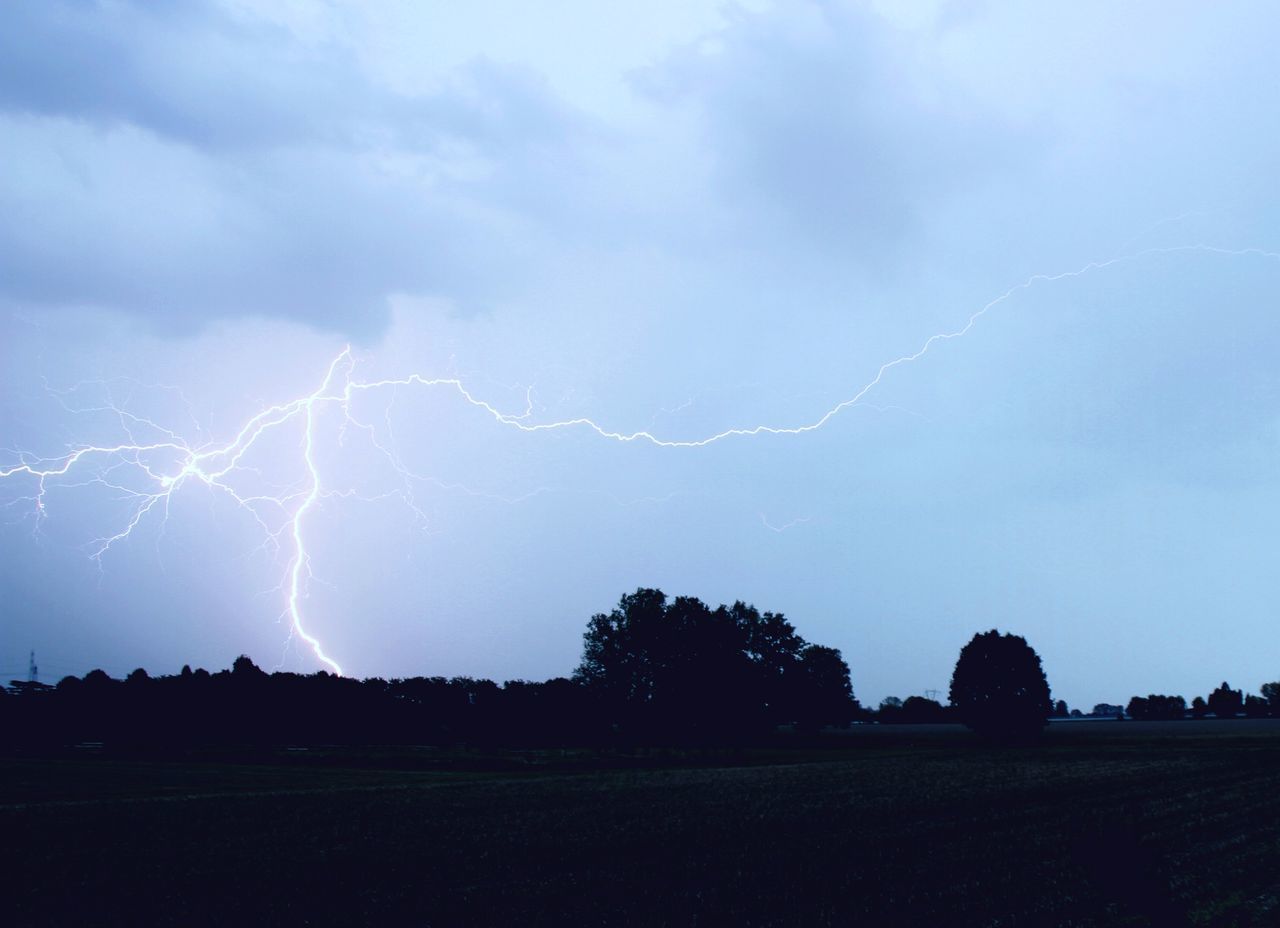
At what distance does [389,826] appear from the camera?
20938mm

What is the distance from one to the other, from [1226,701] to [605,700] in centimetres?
14211

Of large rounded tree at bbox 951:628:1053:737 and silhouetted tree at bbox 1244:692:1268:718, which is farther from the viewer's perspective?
silhouetted tree at bbox 1244:692:1268:718

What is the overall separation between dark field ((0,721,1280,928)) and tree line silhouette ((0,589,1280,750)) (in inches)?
2033

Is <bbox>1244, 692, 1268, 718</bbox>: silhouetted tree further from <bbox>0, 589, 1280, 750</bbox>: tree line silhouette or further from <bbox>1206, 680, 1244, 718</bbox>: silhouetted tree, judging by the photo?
<bbox>0, 589, 1280, 750</bbox>: tree line silhouette

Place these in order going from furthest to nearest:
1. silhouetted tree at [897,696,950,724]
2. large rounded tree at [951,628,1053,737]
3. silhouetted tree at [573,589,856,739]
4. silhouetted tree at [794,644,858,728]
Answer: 1. silhouetted tree at [897,696,950,724]
2. silhouetted tree at [794,644,858,728]
3. silhouetted tree at [573,589,856,739]
4. large rounded tree at [951,628,1053,737]

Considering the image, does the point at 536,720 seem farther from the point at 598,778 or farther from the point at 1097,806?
the point at 1097,806

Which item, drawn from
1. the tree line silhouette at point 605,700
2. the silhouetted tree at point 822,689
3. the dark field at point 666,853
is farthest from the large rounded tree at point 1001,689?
the dark field at point 666,853

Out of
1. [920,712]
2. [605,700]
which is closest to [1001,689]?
[605,700]

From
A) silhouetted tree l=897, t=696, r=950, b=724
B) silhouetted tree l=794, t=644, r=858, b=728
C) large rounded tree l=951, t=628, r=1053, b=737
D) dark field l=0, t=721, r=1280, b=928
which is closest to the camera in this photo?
dark field l=0, t=721, r=1280, b=928

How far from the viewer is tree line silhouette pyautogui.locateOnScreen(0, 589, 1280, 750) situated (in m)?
85.0

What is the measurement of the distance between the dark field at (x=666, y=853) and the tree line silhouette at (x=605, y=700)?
169ft

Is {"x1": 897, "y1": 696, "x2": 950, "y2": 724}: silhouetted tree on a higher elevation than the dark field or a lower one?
lower

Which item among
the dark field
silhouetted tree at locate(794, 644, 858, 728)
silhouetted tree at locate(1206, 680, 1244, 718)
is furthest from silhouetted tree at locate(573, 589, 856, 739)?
silhouetted tree at locate(1206, 680, 1244, 718)

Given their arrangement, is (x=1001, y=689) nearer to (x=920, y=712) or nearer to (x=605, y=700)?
(x=605, y=700)
